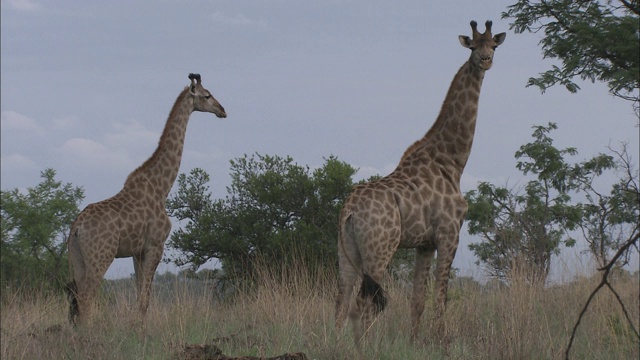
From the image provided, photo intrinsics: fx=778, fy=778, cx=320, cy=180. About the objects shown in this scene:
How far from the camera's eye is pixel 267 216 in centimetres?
2002

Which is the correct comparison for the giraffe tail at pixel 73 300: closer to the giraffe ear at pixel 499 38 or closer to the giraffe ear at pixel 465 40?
the giraffe ear at pixel 465 40

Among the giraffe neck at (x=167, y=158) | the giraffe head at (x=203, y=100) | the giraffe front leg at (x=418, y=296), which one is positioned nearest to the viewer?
the giraffe front leg at (x=418, y=296)

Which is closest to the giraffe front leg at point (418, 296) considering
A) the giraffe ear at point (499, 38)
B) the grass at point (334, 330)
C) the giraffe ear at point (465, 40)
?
the grass at point (334, 330)

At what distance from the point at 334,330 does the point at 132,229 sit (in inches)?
167

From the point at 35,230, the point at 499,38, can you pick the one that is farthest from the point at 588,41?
the point at 35,230

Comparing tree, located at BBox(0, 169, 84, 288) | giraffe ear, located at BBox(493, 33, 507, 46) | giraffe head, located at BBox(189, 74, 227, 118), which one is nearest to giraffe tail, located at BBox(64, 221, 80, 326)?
giraffe head, located at BBox(189, 74, 227, 118)

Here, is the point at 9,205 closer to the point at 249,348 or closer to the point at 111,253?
the point at 111,253

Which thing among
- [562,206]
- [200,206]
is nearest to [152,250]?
[200,206]

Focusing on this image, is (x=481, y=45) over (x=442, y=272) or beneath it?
over

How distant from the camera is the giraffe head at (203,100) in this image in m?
12.3

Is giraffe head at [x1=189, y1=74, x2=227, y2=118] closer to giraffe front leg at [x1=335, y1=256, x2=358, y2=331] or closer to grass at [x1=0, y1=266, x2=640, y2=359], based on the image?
grass at [x1=0, y1=266, x2=640, y2=359]

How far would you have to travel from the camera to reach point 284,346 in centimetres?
818

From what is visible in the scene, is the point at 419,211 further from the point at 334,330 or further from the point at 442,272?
the point at 334,330

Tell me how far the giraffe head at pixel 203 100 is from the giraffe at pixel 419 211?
149 inches
